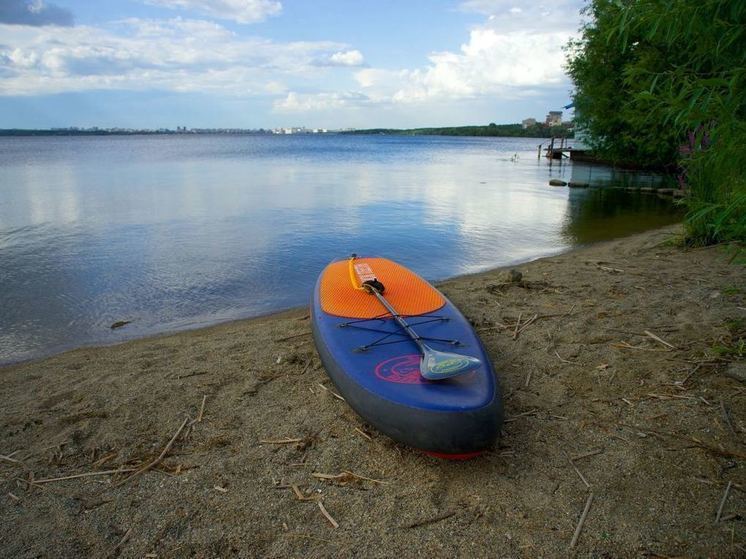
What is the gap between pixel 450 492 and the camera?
114 inches

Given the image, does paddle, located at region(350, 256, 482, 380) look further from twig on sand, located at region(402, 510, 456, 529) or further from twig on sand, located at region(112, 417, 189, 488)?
twig on sand, located at region(112, 417, 189, 488)

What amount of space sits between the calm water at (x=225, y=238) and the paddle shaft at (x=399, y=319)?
9.82ft

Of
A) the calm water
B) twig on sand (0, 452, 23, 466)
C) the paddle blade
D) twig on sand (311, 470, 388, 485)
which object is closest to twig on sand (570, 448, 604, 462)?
the paddle blade

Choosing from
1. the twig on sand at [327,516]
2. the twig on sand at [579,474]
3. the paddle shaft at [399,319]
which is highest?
the paddle shaft at [399,319]

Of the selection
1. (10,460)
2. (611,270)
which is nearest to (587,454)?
(10,460)

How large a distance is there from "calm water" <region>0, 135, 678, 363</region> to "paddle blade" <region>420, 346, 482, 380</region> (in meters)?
4.49

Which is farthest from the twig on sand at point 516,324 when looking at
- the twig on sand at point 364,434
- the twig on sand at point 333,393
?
the twig on sand at point 364,434

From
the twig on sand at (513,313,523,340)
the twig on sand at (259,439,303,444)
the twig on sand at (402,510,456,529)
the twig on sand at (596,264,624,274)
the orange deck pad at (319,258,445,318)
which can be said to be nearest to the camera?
the twig on sand at (402,510,456,529)

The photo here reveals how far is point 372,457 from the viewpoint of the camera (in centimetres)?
325

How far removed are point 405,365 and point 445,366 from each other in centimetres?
37

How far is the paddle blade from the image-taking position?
3.25 meters

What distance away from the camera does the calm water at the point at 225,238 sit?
7.56 meters

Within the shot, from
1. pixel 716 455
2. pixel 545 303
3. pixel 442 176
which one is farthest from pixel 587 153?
pixel 716 455

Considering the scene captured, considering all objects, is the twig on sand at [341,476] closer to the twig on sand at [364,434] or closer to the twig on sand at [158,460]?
the twig on sand at [364,434]
